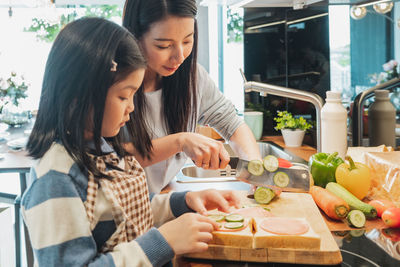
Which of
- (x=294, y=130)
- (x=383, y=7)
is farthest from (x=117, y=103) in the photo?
(x=294, y=130)

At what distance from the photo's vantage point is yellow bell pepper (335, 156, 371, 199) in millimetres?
1437

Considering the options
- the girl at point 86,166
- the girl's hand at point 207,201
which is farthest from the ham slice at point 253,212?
the girl at point 86,166

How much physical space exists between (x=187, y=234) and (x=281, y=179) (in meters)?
0.46

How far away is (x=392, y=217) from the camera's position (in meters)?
1.21

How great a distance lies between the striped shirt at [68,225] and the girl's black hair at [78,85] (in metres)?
0.03

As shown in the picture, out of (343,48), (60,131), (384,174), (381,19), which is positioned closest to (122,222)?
(60,131)

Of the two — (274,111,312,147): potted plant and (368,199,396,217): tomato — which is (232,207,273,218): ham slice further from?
(274,111,312,147): potted plant

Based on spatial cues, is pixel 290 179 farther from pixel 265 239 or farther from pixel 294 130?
pixel 294 130

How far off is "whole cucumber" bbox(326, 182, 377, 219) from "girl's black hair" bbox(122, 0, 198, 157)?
566 millimetres

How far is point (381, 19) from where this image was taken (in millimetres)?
1930

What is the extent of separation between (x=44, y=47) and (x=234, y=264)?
5332 mm

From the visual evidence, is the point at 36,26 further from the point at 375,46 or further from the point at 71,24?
the point at 71,24

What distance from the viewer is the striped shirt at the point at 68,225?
82 cm

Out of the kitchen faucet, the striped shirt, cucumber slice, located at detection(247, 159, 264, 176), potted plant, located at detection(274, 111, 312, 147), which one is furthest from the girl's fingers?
potted plant, located at detection(274, 111, 312, 147)
